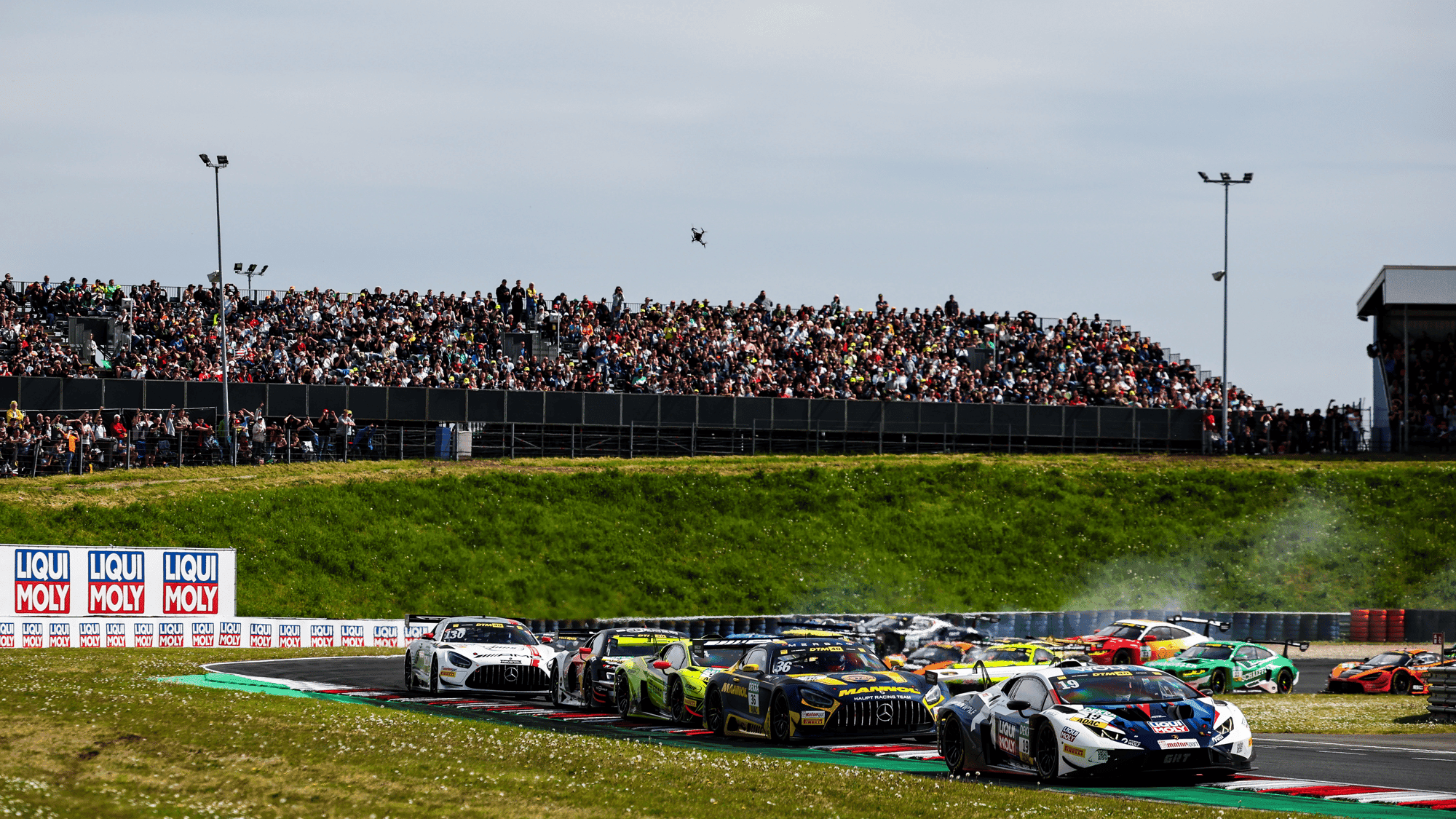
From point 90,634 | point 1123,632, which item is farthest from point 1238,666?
point 90,634

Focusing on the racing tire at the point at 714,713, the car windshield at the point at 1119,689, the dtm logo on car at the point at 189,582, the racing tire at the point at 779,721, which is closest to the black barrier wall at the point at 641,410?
the dtm logo on car at the point at 189,582

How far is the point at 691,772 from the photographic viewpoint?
14312 mm

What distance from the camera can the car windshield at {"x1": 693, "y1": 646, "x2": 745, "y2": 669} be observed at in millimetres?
21109

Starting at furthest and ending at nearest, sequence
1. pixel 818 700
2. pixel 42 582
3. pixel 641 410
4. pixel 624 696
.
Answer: pixel 641 410 < pixel 42 582 < pixel 624 696 < pixel 818 700

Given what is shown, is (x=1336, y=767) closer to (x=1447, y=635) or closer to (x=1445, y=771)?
(x=1445, y=771)

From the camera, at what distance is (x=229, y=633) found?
1463 inches

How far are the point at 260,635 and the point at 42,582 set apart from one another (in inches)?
192

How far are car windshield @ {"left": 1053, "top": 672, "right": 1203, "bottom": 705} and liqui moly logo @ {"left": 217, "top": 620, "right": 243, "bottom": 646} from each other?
26.4 metres

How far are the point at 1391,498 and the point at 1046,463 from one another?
10.8m

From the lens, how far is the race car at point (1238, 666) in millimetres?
28500

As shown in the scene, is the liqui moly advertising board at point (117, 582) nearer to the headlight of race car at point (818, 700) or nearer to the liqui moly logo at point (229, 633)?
the liqui moly logo at point (229, 633)

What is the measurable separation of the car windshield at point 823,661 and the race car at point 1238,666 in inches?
429

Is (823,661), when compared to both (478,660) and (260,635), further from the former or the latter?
(260,635)

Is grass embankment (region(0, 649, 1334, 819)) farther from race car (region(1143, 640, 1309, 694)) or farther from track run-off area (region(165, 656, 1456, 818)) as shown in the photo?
race car (region(1143, 640, 1309, 694))
